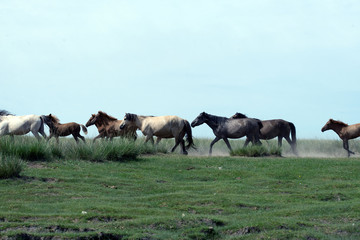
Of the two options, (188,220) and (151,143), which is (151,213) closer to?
(188,220)

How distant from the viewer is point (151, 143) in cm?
2661

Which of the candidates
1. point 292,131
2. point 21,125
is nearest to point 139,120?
point 21,125

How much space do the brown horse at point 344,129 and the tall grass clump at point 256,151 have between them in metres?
4.82

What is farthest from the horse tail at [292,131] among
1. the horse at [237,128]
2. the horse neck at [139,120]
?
the horse neck at [139,120]

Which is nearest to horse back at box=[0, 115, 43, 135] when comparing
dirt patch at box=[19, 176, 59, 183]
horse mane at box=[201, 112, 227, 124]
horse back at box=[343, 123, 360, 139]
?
horse mane at box=[201, 112, 227, 124]

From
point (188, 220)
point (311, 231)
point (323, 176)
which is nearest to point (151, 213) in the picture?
point (188, 220)

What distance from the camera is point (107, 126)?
3072cm

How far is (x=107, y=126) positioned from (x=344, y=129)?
11.4m

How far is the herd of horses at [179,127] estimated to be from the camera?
2730 cm

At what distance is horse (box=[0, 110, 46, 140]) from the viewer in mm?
27688

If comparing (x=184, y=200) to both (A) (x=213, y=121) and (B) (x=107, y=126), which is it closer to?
(A) (x=213, y=121)

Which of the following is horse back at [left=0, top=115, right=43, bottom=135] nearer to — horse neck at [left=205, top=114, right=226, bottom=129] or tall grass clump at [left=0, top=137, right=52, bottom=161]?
tall grass clump at [left=0, top=137, right=52, bottom=161]

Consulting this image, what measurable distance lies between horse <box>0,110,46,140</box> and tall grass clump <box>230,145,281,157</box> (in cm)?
865

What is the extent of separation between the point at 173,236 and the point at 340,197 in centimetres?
568
